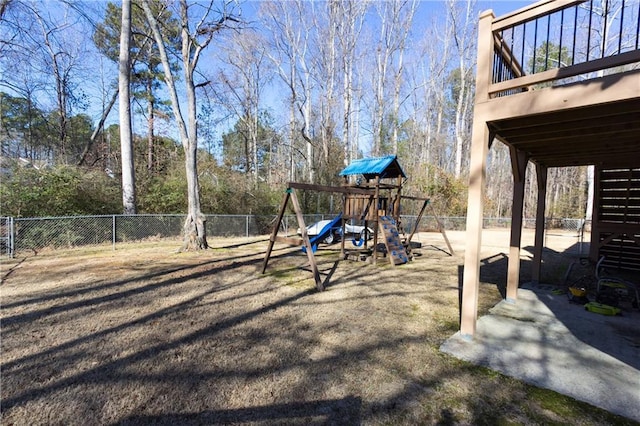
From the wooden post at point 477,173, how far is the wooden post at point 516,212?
1710mm

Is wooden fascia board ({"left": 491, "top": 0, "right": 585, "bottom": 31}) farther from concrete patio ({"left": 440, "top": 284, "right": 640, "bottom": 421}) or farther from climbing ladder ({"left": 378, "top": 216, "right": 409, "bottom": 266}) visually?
climbing ladder ({"left": 378, "top": 216, "right": 409, "bottom": 266})

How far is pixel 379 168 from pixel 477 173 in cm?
486

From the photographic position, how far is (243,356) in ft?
10.1

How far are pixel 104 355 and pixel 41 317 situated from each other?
5.94 ft

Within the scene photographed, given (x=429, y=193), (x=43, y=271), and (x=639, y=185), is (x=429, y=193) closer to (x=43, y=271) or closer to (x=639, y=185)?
(x=639, y=185)

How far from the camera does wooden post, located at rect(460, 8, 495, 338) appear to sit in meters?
3.34

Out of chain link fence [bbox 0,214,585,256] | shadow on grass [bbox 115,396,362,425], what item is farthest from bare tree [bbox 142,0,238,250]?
shadow on grass [bbox 115,396,362,425]

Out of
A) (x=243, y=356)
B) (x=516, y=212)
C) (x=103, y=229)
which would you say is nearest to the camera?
(x=243, y=356)

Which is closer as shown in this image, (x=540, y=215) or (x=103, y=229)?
(x=540, y=215)

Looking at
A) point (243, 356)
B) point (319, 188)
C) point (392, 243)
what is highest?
point (319, 188)

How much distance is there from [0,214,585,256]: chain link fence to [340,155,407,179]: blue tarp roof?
6392 mm

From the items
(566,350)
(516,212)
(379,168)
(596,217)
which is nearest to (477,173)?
(516,212)

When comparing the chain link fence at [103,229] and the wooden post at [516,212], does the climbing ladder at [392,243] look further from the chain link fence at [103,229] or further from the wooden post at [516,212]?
the chain link fence at [103,229]

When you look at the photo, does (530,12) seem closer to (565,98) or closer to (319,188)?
(565,98)
